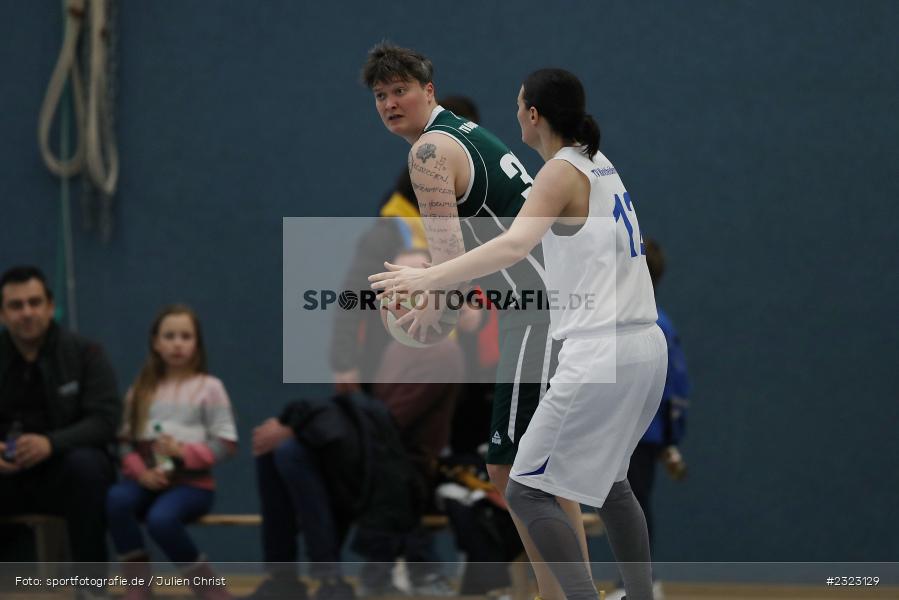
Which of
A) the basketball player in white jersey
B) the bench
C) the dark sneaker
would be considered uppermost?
the basketball player in white jersey

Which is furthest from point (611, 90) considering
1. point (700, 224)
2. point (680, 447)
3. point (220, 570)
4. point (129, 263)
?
point (220, 570)

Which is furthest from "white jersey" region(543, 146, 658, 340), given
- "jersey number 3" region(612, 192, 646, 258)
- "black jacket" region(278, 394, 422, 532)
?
"black jacket" region(278, 394, 422, 532)

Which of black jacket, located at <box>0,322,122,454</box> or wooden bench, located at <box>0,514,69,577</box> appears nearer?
wooden bench, located at <box>0,514,69,577</box>

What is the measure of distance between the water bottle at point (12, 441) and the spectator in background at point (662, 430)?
2512 millimetres

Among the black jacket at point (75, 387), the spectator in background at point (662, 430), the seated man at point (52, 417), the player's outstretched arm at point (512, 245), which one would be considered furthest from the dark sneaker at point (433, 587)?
the player's outstretched arm at point (512, 245)

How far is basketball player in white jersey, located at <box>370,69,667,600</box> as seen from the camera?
2979 millimetres

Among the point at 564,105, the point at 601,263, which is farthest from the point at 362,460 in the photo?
the point at 564,105

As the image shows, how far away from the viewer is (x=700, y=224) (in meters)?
5.85

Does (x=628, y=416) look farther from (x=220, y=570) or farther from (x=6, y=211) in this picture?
(x=6, y=211)

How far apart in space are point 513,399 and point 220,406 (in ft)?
6.82

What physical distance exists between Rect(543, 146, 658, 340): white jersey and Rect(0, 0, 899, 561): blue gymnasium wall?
285cm

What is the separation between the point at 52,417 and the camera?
4.90 meters

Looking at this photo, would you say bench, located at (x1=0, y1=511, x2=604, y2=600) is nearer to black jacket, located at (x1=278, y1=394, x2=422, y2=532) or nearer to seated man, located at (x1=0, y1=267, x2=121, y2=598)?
seated man, located at (x1=0, y1=267, x2=121, y2=598)

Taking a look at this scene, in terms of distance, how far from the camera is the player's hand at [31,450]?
15.4 ft
